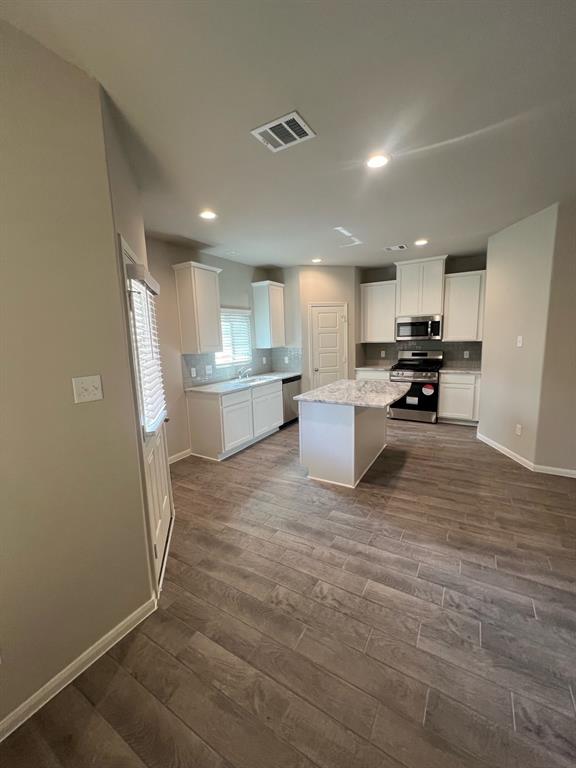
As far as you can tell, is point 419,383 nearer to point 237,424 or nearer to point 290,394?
point 290,394

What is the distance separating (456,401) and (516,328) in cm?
172

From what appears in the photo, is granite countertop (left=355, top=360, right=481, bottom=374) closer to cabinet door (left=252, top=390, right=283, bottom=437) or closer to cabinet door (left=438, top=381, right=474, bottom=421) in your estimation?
cabinet door (left=438, top=381, right=474, bottom=421)

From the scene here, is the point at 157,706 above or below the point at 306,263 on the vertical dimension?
below

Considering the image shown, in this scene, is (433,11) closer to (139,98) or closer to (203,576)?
(139,98)

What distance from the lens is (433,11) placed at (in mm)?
1181

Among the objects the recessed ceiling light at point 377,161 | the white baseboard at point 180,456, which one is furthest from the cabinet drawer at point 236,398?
the recessed ceiling light at point 377,161

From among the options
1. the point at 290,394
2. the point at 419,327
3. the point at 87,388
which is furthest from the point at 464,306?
the point at 87,388

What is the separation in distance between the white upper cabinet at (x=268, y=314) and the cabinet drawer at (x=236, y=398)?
1.39 meters

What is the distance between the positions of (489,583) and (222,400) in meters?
3.06

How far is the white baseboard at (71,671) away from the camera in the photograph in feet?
4.28

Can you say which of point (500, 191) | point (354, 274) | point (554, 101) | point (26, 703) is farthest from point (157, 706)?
point (354, 274)

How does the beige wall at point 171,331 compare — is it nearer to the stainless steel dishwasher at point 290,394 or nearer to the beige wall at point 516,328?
the stainless steel dishwasher at point 290,394

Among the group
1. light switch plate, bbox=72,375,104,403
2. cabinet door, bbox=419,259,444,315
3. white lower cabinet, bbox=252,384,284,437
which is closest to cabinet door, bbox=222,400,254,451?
white lower cabinet, bbox=252,384,284,437

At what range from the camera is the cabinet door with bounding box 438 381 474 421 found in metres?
5.06
